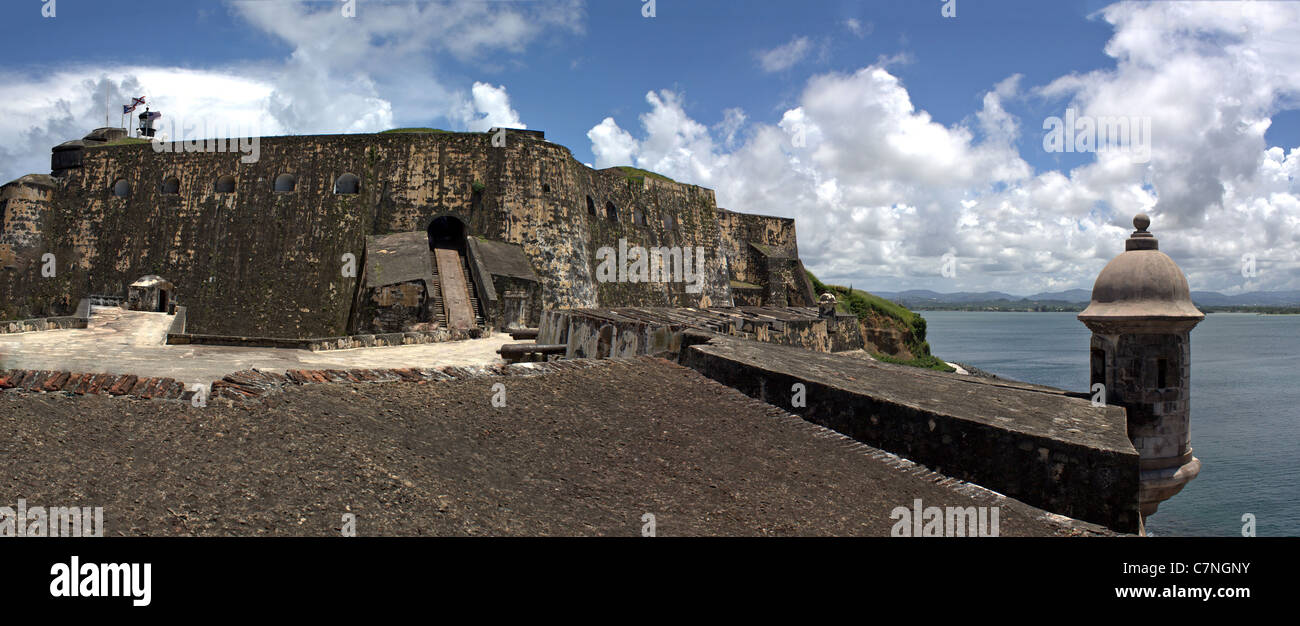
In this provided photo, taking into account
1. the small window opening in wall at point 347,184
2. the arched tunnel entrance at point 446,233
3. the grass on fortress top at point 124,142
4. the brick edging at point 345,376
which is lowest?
the brick edging at point 345,376

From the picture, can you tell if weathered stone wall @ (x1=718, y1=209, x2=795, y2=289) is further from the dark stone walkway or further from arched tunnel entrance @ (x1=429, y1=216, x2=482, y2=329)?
the dark stone walkway

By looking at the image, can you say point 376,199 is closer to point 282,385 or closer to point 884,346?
point 282,385

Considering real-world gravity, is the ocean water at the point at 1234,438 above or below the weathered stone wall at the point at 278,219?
below

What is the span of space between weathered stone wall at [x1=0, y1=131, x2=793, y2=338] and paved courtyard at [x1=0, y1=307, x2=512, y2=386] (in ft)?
29.5

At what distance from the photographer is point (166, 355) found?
13742mm

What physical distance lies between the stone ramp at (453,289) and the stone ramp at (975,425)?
1410 centimetres

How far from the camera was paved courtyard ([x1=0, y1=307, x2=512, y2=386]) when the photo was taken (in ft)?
38.7

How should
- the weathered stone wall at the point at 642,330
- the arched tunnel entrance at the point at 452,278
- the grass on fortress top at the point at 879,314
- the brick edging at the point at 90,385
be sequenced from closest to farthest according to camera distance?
the brick edging at the point at 90,385
the weathered stone wall at the point at 642,330
the arched tunnel entrance at the point at 452,278
the grass on fortress top at the point at 879,314

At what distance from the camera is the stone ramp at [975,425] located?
6.19 metres

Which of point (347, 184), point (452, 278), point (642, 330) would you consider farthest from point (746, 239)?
point (642, 330)

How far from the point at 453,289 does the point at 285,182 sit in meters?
10.7

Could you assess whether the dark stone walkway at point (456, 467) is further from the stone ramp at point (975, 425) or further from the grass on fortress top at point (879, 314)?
the grass on fortress top at point (879, 314)

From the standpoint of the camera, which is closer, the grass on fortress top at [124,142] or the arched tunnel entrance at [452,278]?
the arched tunnel entrance at [452,278]

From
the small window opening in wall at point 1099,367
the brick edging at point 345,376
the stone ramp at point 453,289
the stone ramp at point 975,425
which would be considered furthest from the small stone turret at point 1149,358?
the stone ramp at point 453,289
